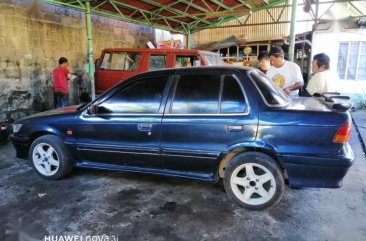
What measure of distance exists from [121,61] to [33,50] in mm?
2110

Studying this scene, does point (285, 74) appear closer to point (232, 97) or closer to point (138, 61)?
point (232, 97)

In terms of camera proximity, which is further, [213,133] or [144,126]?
[144,126]

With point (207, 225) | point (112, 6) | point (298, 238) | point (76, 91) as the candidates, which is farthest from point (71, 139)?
point (112, 6)

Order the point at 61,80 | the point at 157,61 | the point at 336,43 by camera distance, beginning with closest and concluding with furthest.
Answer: the point at 61,80 < the point at 157,61 < the point at 336,43

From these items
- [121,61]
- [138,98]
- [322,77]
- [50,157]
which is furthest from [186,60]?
[50,157]

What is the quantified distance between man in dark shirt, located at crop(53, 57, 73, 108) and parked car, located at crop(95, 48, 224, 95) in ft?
3.05

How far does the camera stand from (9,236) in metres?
2.54

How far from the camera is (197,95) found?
3.00 m

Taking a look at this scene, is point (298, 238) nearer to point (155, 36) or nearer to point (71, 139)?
point (71, 139)

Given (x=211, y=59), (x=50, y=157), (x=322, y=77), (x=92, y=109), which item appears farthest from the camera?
(x=211, y=59)

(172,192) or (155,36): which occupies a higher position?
(155,36)

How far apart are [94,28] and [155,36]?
3.51m

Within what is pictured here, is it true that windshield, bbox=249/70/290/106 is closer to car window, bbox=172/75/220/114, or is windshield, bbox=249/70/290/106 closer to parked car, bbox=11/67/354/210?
parked car, bbox=11/67/354/210

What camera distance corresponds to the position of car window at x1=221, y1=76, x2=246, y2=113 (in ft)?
9.24
